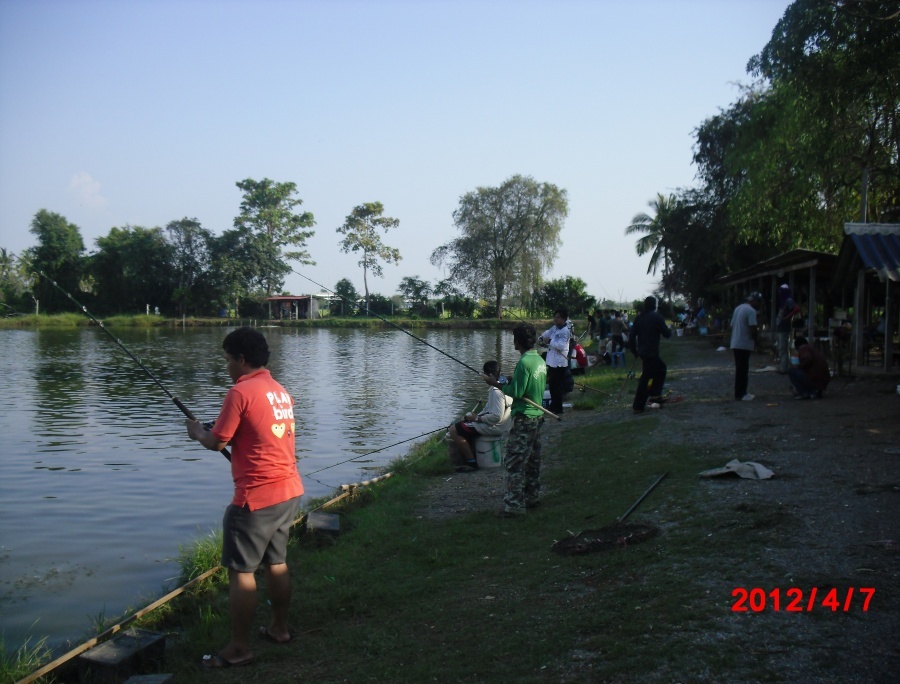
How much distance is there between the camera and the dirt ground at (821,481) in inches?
161

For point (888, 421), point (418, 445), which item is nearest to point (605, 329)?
point (418, 445)

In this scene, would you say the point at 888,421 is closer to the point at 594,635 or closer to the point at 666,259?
the point at 594,635

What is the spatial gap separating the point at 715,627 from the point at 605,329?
83.4 ft

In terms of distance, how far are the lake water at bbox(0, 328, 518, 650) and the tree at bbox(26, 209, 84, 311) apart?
2667 cm

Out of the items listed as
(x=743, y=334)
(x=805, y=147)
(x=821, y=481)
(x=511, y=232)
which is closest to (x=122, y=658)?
(x=821, y=481)

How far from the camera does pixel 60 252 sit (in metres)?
55.0

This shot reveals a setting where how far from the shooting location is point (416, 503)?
30.9 ft

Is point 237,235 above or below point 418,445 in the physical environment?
above

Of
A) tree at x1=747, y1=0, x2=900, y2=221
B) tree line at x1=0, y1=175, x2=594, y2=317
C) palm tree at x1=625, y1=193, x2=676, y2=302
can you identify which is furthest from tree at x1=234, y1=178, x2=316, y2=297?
tree at x1=747, y1=0, x2=900, y2=221

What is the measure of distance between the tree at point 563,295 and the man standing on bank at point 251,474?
6477cm

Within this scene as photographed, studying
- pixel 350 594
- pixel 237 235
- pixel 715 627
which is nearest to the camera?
pixel 715 627

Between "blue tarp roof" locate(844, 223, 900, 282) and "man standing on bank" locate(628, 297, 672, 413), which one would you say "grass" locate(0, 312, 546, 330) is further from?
"man standing on bank" locate(628, 297, 672, 413)

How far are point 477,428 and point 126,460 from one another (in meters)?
6.04

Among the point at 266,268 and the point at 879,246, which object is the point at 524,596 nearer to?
the point at 879,246
